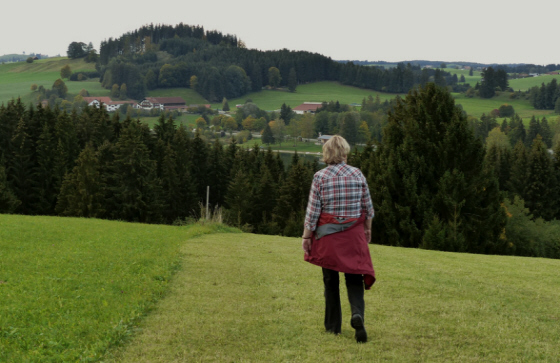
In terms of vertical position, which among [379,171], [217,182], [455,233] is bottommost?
[217,182]

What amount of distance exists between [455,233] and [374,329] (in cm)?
1964

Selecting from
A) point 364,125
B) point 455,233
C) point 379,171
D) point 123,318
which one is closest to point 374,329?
point 123,318

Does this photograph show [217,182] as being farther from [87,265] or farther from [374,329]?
[374,329]

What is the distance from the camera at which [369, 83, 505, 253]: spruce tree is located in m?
27.1

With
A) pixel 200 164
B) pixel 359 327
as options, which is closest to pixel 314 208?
pixel 359 327

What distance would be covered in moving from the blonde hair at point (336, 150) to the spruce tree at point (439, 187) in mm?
20552

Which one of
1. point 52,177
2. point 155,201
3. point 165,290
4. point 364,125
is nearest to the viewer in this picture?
point 165,290

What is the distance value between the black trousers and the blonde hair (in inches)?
61.6

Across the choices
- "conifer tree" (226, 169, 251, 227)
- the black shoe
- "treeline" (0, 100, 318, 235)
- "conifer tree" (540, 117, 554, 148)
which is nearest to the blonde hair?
the black shoe

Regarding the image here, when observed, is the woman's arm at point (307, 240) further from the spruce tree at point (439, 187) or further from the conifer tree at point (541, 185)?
the conifer tree at point (541, 185)

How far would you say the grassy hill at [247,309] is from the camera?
6762mm

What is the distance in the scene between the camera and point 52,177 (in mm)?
59719

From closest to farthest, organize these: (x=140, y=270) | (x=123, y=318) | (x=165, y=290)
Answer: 1. (x=123, y=318)
2. (x=165, y=290)
3. (x=140, y=270)

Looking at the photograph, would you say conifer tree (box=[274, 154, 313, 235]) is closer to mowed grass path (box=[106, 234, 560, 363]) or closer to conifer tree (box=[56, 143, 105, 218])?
conifer tree (box=[56, 143, 105, 218])
